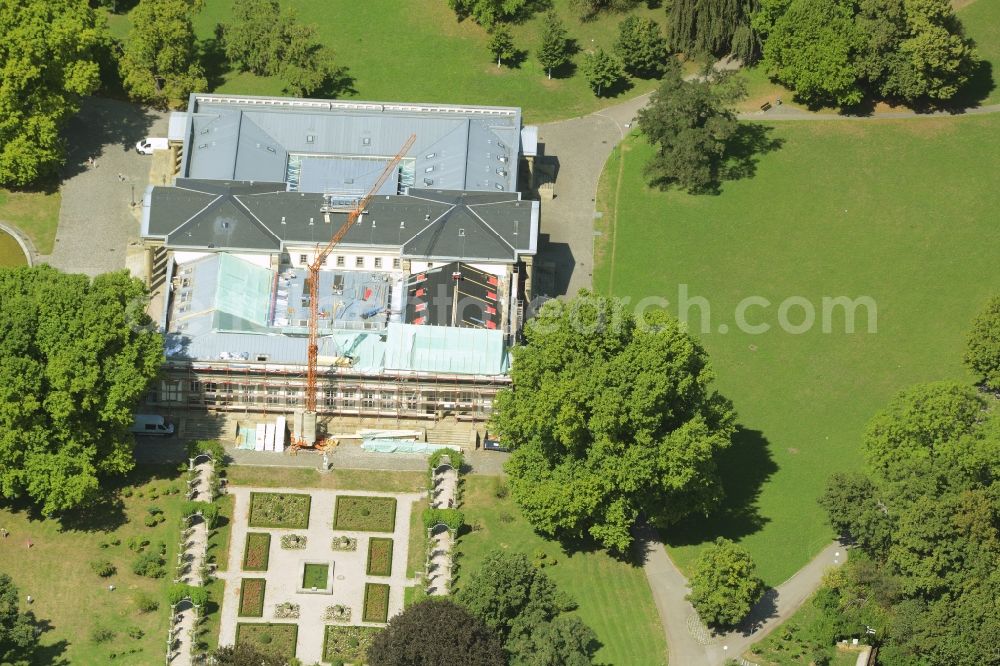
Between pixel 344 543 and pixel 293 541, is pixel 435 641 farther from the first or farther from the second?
pixel 293 541

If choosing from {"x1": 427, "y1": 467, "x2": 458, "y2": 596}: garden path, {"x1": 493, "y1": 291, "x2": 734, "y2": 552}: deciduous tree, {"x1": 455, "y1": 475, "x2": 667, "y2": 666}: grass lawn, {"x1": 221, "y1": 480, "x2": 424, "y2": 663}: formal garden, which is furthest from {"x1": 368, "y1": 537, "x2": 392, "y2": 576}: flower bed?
{"x1": 493, "y1": 291, "x2": 734, "y2": 552}: deciduous tree

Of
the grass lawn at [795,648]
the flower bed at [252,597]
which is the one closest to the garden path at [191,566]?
the flower bed at [252,597]

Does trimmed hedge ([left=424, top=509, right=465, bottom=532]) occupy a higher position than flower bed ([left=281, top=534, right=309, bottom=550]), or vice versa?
trimmed hedge ([left=424, top=509, right=465, bottom=532])

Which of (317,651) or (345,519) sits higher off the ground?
(345,519)

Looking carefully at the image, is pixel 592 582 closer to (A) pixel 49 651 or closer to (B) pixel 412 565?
(B) pixel 412 565

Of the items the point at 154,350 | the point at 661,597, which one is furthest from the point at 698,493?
the point at 154,350

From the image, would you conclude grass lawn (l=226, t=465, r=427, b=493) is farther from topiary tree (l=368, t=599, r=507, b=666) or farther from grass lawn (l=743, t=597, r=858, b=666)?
grass lawn (l=743, t=597, r=858, b=666)
